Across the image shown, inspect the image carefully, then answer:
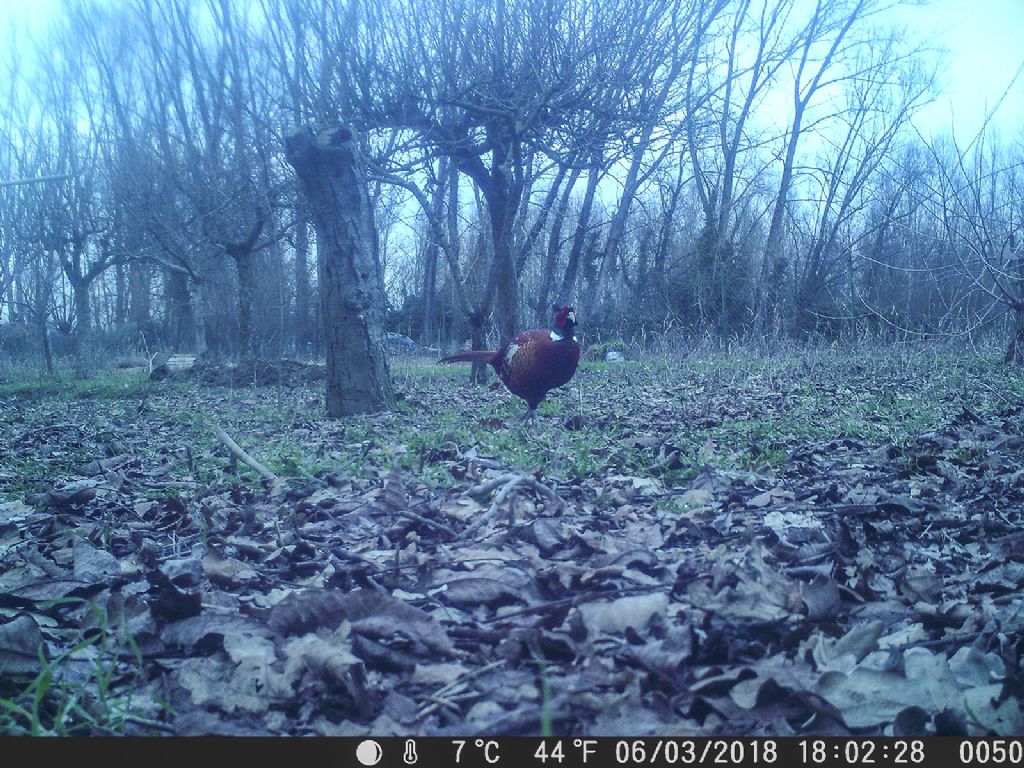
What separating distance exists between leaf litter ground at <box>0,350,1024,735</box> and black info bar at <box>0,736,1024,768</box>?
0.16 ft

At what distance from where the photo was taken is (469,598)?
1.84m

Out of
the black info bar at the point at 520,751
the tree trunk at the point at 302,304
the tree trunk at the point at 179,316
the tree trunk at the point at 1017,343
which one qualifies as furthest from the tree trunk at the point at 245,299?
the black info bar at the point at 520,751

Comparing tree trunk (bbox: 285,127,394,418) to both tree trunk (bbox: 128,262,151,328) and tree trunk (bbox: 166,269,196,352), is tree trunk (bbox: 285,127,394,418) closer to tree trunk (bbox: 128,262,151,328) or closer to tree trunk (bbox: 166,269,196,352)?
tree trunk (bbox: 128,262,151,328)

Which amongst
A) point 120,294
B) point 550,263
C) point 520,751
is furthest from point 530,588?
point 120,294

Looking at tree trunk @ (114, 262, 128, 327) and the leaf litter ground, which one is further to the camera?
tree trunk @ (114, 262, 128, 327)

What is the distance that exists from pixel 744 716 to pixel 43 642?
1451mm

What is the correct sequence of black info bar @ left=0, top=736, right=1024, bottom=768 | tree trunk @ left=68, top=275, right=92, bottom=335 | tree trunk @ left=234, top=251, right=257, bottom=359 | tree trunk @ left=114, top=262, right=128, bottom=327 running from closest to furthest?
black info bar @ left=0, top=736, right=1024, bottom=768 → tree trunk @ left=68, top=275, right=92, bottom=335 → tree trunk @ left=234, top=251, right=257, bottom=359 → tree trunk @ left=114, top=262, right=128, bottom=327

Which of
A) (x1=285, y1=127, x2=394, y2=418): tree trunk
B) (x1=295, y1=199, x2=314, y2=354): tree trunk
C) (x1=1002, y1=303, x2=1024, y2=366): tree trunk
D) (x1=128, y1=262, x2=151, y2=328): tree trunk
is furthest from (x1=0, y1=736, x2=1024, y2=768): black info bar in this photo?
(x1=128, y1=262, x2=151, y2=328): tree trunk

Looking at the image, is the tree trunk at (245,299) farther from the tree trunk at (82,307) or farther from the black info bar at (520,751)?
the black info bar at (520,751)

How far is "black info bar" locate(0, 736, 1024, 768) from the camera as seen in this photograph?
1159mm

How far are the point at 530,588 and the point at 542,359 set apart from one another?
3.86 meters

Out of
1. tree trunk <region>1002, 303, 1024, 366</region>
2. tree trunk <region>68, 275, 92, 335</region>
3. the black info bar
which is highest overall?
tree trunk <region>68, 275, 92, 335</region>

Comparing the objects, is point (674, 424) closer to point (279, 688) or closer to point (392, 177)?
point (279, 688)

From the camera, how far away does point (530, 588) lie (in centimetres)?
185
